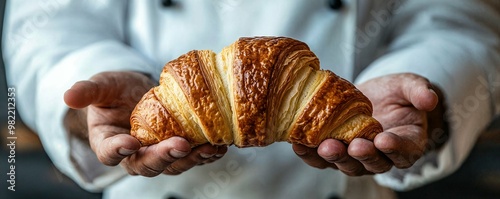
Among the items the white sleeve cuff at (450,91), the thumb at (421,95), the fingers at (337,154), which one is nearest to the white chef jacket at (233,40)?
the white sleeve cuff at (450,91)

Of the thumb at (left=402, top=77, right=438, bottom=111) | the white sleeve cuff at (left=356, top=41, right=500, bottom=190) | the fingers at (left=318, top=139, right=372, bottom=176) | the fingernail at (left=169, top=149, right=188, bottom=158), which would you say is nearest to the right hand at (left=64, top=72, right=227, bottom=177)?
the fingernail at (left=169, top=149, right=188, bottom=158)

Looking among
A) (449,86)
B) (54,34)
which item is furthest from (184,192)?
(449,86)

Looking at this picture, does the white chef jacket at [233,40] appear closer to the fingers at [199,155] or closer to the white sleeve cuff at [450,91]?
the white sleeve cuff at [450,91]

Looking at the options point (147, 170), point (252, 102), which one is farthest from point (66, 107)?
point (252, 102)

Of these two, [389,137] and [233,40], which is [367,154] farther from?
[233,40]

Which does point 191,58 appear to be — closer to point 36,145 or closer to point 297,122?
point 297,122

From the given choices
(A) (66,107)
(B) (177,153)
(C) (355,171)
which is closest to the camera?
(B) (177,153)
